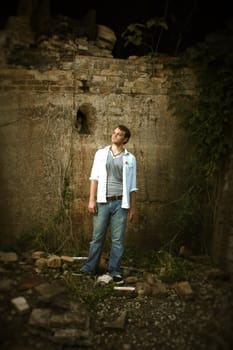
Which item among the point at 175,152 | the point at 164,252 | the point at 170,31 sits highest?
the point at 170,31

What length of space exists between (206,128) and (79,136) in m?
1.85

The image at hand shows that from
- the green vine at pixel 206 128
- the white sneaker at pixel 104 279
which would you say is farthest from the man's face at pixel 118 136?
the white sneaker at pixel 104 279

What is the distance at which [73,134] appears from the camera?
16.9 ft

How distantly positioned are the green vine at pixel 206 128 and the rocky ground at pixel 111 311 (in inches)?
36.3

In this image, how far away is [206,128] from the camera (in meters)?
4.95

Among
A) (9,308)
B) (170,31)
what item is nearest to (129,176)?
(9,308)

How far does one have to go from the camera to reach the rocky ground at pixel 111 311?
3117 mm

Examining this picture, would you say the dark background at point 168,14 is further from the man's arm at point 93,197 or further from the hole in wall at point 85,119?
the man's arm at point 93,197

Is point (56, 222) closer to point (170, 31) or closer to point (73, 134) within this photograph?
point (73, 134)

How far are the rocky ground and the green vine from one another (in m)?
0.92

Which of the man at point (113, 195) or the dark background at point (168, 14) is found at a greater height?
the dark background at point (168, 14)

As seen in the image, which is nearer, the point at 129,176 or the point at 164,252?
the point at 129,176

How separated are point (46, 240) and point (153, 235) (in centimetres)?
163

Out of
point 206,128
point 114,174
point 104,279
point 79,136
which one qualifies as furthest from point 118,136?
point 104,279
